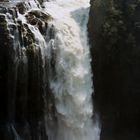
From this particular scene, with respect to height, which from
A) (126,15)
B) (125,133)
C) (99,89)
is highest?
(126,15)

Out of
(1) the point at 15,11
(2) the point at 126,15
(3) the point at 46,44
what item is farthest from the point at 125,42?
(1) the point at 15,11

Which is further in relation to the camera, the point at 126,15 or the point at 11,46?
the point at 126,15

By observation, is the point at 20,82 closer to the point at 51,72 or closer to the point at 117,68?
the point at 51,72

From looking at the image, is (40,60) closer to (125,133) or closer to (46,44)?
(46,44)

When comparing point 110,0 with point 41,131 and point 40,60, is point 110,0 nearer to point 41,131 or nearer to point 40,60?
point 40,60

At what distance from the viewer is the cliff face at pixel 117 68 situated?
2116 cm

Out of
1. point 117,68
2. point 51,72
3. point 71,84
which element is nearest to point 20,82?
point 51,72

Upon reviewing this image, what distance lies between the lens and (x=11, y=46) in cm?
1964

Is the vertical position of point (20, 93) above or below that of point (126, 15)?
below

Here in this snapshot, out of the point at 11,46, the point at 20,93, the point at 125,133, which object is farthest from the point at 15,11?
the point at 125,133

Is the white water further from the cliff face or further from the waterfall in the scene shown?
the cliff face

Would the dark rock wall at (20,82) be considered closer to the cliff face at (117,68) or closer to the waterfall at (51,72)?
the waterfall at (51,72)

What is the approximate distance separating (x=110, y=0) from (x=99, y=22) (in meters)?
1.03

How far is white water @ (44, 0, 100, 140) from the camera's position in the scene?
20.5 metres
